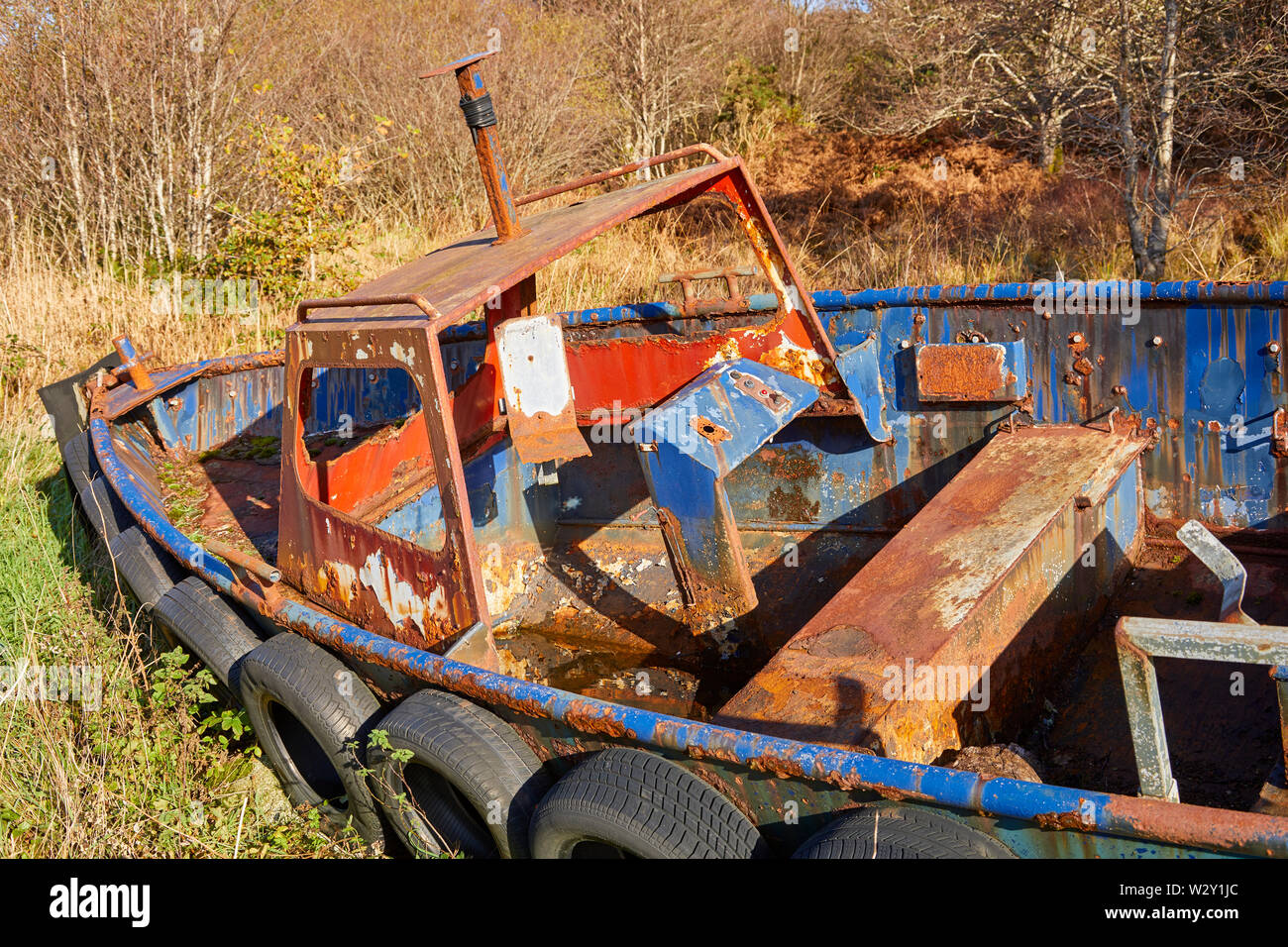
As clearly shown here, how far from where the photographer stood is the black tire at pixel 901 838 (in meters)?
2.07

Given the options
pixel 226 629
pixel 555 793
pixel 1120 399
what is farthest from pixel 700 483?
pixel 226 629

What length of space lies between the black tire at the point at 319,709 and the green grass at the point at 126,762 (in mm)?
106

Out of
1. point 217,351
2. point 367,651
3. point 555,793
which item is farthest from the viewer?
point 217,351

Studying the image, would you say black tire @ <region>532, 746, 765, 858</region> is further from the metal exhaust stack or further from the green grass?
the metal exhaust stack

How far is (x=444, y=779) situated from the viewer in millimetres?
3059

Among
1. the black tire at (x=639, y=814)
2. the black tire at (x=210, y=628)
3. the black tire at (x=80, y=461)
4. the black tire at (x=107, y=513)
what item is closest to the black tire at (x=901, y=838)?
the black tire at (x=639, y=814)

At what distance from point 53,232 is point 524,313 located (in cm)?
821

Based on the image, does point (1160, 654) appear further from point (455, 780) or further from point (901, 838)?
point (455, 780)

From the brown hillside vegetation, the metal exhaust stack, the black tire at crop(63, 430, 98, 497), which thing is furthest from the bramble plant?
the metal exhaust stack

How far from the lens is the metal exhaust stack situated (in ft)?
11.1

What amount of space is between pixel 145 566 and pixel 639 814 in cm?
→ 296

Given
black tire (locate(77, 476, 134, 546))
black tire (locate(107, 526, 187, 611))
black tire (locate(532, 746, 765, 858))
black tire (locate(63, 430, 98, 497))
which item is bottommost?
black tire (locate(532, 746, 765, 858))

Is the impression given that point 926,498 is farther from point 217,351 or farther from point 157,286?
point 157,286

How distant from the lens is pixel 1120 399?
3766mm
